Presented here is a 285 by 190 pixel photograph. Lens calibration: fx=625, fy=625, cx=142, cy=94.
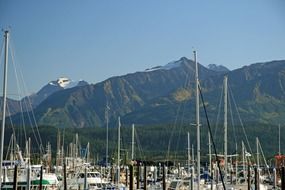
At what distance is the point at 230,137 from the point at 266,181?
12406 centimetres

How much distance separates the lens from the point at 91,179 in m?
53.8

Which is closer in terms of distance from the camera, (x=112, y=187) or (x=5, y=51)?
(x=5, y=51)

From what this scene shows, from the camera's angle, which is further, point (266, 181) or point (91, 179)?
point (266, 181)

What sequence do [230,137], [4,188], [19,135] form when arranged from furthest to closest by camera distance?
[230,137] < [19,135] < [4,188]

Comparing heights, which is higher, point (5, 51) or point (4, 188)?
point (5, 51)

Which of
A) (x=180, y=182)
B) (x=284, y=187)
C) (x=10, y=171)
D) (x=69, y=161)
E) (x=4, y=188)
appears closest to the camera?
(x=284, y=187)

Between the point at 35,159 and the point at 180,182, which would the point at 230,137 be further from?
the point at 180,182

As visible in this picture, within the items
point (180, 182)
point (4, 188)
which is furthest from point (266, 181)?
point (4, 188)

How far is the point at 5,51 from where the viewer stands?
108 ft

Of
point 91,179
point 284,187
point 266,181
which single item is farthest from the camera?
point 266,181

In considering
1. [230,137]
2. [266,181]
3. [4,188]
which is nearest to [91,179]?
[4,188]

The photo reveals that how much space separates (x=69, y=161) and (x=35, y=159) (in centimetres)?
730

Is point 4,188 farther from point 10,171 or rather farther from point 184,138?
point 184,138

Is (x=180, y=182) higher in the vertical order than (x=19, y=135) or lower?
lower
